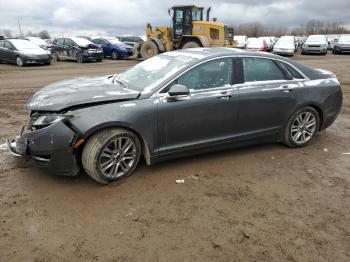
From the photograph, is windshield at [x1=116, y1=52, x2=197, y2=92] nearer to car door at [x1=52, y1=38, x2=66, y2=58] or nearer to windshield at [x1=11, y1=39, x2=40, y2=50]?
windshield at [x1=11, y1=39, x2=40, y2=50]

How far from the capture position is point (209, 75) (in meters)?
4.87

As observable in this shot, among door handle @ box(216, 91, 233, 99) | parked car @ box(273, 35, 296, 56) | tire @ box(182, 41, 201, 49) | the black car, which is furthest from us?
parked car @ box(273, 35, 296, 56)

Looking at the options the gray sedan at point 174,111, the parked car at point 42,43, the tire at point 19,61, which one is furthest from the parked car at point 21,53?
the gray sedan at point 174,111

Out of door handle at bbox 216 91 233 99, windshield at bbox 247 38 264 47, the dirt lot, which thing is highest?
windshield at bbox 247 38 264 47

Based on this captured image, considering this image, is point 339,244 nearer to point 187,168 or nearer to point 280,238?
point 280,238

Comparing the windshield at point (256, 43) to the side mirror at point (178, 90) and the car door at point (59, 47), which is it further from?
the side mirror at point (178, 90)

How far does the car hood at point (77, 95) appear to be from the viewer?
419 centimetres

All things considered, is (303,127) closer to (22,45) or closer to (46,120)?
(46,120)

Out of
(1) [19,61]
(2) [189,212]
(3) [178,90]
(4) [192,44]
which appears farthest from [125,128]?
(1) [19,61]

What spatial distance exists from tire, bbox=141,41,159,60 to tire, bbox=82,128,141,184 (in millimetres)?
16653

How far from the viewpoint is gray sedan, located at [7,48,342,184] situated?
411 cm

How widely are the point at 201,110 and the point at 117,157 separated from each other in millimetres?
1271

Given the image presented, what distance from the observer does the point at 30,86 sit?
11.6 meters

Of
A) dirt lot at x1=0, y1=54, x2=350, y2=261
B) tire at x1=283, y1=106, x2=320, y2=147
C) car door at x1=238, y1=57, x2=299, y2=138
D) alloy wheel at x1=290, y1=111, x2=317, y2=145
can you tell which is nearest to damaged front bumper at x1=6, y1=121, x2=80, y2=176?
dirt lot at x1=0, y1=54, x2=350, y2=261
